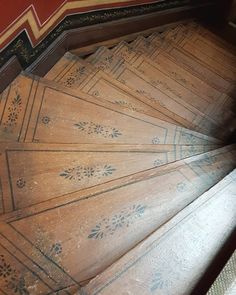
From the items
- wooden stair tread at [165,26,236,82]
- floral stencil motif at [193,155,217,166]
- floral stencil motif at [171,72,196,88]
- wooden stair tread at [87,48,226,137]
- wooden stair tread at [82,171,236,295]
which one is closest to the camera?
wooden stair tread at [82,171,236,295]

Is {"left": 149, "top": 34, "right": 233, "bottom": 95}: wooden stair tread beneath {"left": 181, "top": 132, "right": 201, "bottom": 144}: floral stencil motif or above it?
above

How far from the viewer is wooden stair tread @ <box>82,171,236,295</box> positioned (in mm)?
1227

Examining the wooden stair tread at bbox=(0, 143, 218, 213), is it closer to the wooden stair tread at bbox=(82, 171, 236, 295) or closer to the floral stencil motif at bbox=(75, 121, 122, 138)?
the floral stencil motif at bbox=(75, 121, 122, 138)

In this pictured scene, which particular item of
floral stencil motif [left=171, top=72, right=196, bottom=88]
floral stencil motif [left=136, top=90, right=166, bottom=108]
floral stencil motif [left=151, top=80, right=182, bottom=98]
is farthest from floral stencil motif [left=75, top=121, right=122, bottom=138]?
floral stencil motif [left=171, top=72, right=196, bottom=88]

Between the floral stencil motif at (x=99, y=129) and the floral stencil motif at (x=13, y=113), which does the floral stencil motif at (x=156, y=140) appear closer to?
the floral stencil motif at (x=99, y=129)

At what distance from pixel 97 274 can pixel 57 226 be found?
0.25 m

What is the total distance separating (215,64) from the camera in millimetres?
3191

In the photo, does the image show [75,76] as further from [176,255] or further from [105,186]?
[176,255]

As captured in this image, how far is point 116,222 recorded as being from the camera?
4.78 ft

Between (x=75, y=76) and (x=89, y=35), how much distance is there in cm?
39

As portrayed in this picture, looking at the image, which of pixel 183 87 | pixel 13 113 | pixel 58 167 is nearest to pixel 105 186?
pixel 58 167

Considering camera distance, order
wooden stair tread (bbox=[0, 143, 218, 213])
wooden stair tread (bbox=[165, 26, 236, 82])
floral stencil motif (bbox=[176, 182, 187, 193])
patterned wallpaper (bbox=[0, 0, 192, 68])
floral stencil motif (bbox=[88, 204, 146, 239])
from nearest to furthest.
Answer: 1. floral stencil motif (bbox=[88, 204, 146, 239])
2. wooden stair tread (bbox=[0, 143, 218, 213])
3. floral stencil motif (bbox=[176, 182, 187, 193])
4. patterned wallpaper (bbox=[0, 0, 192, 68])
5. wooden stair tread (bbox=[165, 26, 236, 82])

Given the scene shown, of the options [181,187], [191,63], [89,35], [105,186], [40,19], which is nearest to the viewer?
[105,186]

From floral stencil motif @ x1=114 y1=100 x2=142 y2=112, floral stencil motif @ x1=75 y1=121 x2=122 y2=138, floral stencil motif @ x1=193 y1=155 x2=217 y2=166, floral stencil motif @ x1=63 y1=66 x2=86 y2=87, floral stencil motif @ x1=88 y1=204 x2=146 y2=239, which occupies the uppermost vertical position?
floral stencil motif @ x1=63 y1=66 x2=86 y2=87
